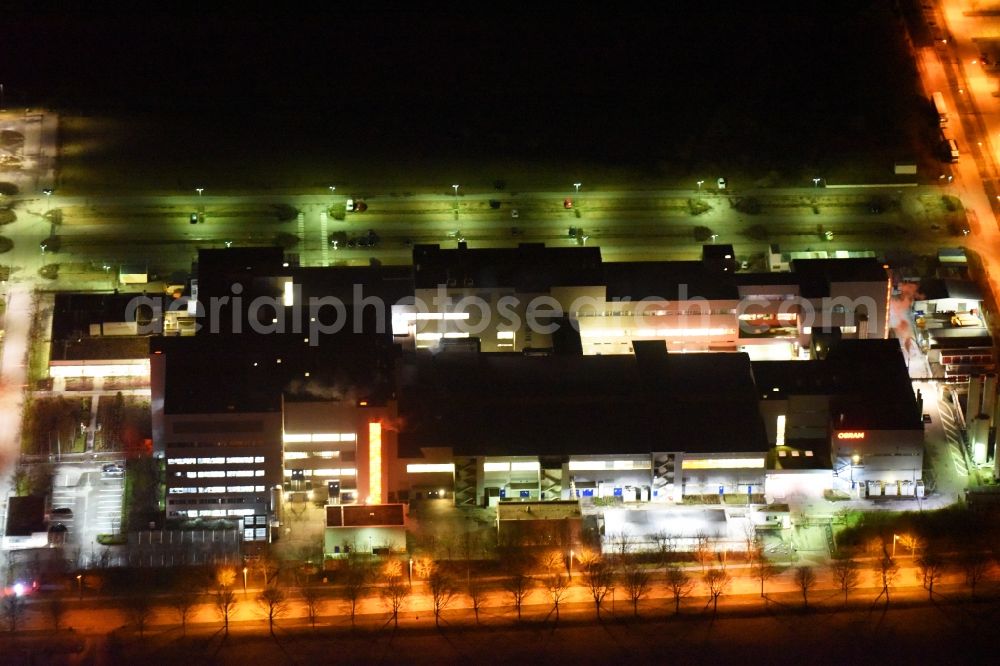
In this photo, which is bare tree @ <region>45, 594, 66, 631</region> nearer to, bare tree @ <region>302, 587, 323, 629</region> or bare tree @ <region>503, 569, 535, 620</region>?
bare tree @ <region>302, 587, 323, 629</region>

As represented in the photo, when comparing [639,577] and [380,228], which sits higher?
[380,228]

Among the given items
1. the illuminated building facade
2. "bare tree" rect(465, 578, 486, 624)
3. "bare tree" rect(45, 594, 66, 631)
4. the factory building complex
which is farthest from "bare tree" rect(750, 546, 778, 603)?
"bare tree" rect(45, 594, 66, 631)

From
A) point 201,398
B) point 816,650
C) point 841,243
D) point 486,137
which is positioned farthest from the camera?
point 486,137

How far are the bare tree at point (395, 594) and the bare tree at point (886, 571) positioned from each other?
20.7 meters

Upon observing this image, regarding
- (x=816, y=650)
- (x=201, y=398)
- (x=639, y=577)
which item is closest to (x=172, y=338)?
(x=201, y=398)

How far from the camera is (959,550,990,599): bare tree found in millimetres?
101938

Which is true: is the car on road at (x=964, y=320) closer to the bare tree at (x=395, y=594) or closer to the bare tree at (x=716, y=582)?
the bare tree at (x=716, y=582)

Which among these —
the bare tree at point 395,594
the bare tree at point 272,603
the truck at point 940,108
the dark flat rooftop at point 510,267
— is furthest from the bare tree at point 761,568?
the truck at point 940,108

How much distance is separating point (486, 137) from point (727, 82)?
1559cm

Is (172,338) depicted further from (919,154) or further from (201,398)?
(919,154)

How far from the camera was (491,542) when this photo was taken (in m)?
103

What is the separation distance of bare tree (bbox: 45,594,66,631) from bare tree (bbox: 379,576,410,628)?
44.7 ft

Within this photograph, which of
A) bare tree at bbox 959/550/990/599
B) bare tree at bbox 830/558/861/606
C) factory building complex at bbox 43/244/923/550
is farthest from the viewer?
factory building complex at bbox 43/244/923/550

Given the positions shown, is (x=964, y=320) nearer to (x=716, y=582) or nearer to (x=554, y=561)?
(x=716, y=582)
